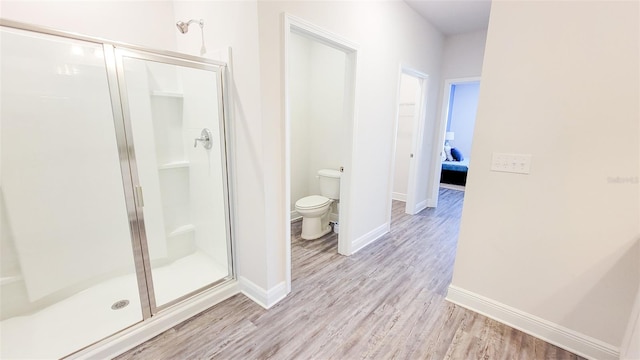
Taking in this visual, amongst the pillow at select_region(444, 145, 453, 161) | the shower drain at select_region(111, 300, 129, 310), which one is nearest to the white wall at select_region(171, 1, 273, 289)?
the shower drain at select_region(111, 300, 129, 310)

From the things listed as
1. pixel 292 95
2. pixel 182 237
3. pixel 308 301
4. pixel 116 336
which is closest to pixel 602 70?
pixel 308 301

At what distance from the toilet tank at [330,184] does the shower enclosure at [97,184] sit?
1405 mm

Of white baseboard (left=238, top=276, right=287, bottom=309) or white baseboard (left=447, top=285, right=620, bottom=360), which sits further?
white baseboard (left=238, top=276, right=287, bottom=309)

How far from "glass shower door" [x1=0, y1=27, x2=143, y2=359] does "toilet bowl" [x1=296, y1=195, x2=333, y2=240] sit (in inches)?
63.7

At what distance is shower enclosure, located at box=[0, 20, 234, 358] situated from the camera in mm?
1664

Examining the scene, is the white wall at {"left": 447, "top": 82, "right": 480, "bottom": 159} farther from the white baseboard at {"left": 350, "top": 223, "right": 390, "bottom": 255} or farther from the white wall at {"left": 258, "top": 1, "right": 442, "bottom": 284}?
the white baseboard at {"left": 350, "top": 223, "right": 390, "bottom": 255}

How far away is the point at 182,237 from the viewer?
2588 millimetres

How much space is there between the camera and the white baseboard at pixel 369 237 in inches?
113

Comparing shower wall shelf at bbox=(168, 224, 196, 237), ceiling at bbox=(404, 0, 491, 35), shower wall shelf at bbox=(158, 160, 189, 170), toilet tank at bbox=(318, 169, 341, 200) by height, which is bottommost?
shower wall shelf at bbox=(168, 224, 196, 237)

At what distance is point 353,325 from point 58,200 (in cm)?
236

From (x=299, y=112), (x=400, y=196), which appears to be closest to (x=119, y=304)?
(x=299, y=112)

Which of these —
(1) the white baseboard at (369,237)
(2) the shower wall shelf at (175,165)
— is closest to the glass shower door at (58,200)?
(2) the shower wall shelf at (175,165)

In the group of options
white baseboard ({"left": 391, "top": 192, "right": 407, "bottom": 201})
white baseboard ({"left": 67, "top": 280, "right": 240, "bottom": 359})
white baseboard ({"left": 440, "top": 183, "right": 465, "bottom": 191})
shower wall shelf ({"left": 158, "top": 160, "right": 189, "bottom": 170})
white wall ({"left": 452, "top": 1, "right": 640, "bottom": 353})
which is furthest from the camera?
white baseboard ({"left": 440, "top": 183, "right": 465, "bottom": 191})

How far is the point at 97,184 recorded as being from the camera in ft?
6.89
